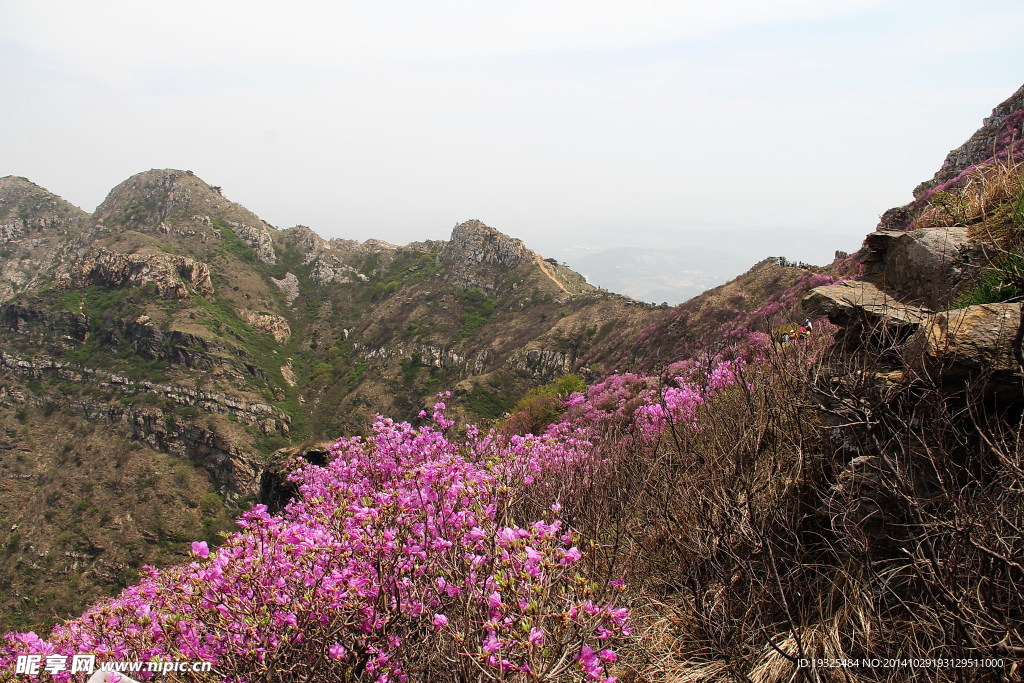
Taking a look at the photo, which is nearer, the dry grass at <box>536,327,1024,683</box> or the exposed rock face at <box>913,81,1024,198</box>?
the dry grass at <box>536,327,1024,683</box>

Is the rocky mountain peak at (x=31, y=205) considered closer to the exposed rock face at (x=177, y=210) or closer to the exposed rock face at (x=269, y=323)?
the exposed rock face at (x=177, y=210)

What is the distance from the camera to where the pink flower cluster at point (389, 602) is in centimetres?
332

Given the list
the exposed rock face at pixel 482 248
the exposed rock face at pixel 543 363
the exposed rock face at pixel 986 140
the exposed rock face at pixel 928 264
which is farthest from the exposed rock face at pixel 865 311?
the exposed rock face at pixel 482 248

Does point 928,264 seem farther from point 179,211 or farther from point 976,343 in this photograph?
point 179,211

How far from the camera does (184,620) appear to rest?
3.90 metres

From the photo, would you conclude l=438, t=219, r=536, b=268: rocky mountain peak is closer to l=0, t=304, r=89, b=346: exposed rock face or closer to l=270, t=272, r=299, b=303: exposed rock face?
l=270, t=272, r=299, b=303: exposed rock face

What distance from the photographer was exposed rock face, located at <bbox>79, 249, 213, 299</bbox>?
219 ft

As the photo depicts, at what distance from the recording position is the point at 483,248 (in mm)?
77938

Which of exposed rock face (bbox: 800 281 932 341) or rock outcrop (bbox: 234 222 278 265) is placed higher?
rock outcrop (bbox: 234 222 278 265)

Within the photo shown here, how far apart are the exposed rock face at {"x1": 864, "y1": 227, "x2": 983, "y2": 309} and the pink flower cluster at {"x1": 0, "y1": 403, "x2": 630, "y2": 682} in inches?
185

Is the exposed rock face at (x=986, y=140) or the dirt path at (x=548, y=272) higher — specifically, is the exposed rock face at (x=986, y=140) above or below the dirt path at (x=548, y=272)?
above

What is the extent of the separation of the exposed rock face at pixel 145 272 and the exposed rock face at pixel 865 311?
3075 inches

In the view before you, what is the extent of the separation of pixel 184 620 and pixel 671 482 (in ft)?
15.4

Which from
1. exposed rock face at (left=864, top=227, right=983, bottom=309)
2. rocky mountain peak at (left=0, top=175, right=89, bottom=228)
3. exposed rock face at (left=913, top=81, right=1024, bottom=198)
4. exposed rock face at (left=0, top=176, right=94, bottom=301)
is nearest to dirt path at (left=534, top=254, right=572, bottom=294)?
exposed rock face at (left=913, top=81, right=1024, bottom=198)
